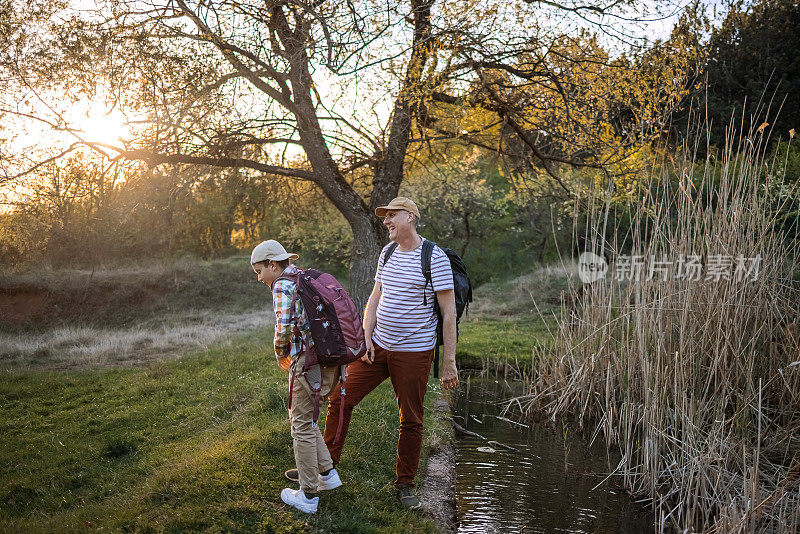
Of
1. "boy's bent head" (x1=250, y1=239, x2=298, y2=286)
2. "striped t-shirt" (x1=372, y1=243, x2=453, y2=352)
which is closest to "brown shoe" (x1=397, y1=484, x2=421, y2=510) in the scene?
"striped t-shirt" (x1=372, y1=243, x2=453, y2=352)

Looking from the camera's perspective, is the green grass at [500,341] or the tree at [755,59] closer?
the green grass at [500,341]

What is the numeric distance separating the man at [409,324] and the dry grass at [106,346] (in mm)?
7916

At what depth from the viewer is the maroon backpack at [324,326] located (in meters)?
3.66

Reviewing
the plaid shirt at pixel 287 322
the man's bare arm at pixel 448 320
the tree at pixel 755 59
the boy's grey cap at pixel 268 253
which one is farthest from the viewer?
the tree at pixel 755 59

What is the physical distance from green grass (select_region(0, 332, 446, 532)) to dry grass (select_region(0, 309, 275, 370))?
1418 millimetres

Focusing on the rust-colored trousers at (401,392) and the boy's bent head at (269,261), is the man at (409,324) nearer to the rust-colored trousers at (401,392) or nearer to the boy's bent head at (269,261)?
the rust-colored trousers at (401,392)

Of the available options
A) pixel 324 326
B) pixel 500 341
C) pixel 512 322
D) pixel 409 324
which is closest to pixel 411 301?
pixel 409 324

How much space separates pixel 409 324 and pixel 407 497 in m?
1.14

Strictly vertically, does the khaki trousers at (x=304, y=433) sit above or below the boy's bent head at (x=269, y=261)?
below

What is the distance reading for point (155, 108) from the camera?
280 inches

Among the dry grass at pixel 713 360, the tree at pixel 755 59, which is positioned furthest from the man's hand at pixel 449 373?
the tree at pixel 755 59

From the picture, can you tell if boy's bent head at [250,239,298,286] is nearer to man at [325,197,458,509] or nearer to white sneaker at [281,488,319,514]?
man at [325,197,458,509]

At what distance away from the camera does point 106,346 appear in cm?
1190

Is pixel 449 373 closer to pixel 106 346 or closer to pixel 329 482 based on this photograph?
pixel 329 482
